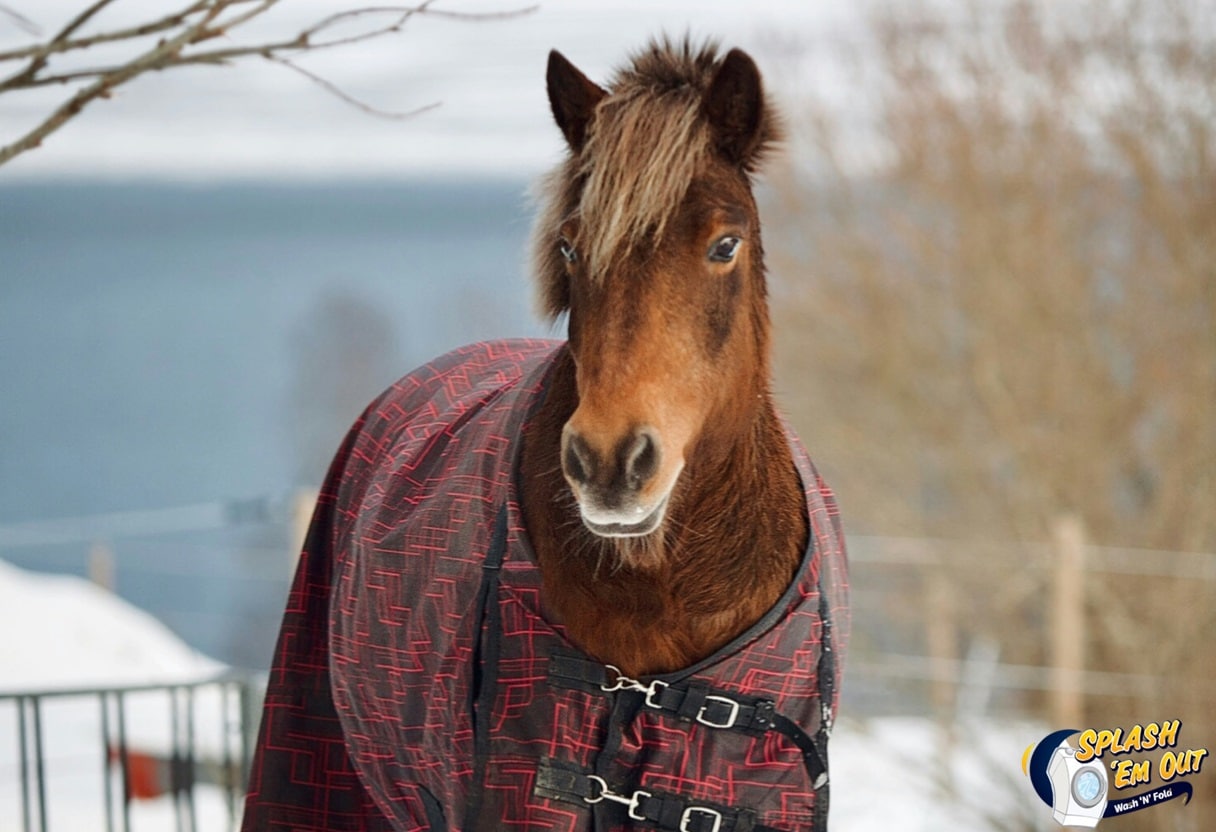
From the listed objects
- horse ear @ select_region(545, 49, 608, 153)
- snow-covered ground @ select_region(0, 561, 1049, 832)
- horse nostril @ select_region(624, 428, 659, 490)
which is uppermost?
horse ear @ select_region(545, 49, 608, 153)

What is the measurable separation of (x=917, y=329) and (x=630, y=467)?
24.7ft

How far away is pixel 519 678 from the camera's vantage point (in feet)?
6.07

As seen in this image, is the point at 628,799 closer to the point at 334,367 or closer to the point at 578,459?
the point at 578,459

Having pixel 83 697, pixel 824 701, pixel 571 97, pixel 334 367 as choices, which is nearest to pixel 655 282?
pixel 571 97

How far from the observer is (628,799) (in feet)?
6.04

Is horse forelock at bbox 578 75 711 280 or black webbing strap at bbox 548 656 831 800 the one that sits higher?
horse forelock at bbox 578 75 711 280

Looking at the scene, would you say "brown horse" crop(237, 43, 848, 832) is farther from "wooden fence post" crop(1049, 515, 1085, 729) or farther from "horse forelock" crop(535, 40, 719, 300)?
"wooden fence post" crop(1049, 515, 1085, 729)

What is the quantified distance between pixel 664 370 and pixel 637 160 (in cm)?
30

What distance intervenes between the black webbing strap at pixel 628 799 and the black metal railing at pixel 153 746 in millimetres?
2250

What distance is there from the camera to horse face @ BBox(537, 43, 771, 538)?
1596 mm

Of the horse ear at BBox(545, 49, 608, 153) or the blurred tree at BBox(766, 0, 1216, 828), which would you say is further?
the blurred tree at BBox(766, 0, 1216, 828)

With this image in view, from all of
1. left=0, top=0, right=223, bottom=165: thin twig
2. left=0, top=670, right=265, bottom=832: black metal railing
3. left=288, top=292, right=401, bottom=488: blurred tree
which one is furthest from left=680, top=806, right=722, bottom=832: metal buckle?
left=288, top=292, right=401, bottom=488: blurred tree

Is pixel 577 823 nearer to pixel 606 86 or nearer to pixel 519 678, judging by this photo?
pixel 519 678

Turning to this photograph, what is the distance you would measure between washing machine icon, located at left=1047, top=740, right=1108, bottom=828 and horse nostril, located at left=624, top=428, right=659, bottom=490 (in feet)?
4.07
